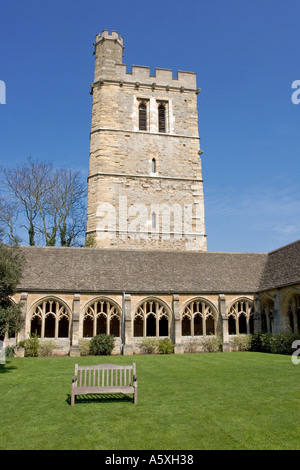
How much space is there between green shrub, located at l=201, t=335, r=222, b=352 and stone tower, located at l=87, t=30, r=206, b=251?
9.92 m

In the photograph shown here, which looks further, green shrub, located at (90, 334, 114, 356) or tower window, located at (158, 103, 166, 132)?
tower window, located at (158, 103, 166, 132)

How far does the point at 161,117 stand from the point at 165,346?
20482 millimetres

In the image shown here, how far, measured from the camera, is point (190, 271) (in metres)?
22.6

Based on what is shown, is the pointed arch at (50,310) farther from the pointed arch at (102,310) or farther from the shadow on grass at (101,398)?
the shadow on grass at (101,398)

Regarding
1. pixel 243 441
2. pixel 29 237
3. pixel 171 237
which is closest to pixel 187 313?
pixel 171 237

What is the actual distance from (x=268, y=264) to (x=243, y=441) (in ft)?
63.2

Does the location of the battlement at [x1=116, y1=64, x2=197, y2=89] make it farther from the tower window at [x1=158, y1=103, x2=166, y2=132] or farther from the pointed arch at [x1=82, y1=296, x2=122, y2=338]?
the pointed arch at [x1=82, y1=296, x2=122, y2=338]

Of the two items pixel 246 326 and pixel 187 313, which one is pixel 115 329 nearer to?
pixel 187 313

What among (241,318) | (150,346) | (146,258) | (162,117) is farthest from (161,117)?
(150,346)

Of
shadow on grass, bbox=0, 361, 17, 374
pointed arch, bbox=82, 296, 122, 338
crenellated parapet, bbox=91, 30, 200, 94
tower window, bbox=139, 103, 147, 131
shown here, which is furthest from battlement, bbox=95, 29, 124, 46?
shadow on grass, bbox=0, 361, 17, 374

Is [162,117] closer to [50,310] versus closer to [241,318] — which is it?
[241,318]

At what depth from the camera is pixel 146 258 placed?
23.2 meters

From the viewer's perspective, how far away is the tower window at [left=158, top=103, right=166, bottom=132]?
32500mm

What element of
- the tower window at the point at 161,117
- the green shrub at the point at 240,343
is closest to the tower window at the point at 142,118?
the tower window at the point at 161,117
